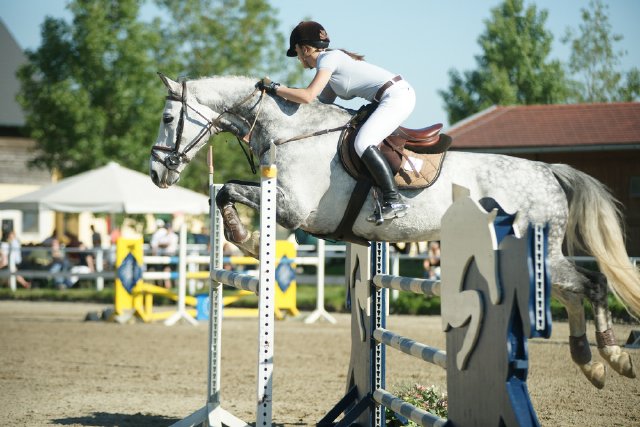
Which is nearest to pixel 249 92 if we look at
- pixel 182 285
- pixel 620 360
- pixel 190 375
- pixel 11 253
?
pixel 620 360

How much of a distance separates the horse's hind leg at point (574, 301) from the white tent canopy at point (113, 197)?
12.4 metres

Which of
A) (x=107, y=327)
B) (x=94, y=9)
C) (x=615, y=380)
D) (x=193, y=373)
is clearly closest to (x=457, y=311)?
(x=615, y=380)

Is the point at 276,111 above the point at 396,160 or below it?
above

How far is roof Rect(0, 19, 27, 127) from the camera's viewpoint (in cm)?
3334

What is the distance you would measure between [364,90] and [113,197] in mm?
12206

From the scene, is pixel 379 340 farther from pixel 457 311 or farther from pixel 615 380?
pixel 615 380

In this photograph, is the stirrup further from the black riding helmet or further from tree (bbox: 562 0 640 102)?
tree (bbox: 562 0 640 102)

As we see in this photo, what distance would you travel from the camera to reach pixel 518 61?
31359mm

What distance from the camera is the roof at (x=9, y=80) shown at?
109 feet

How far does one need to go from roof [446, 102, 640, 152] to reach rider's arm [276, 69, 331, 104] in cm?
1430

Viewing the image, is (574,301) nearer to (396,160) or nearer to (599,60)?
(396,160)

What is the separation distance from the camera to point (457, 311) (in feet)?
9.45

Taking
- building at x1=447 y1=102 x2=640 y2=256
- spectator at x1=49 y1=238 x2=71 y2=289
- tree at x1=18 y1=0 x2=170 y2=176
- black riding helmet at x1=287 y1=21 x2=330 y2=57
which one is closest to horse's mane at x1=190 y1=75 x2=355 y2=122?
black riding helmet at x1=287 y1=21 x2=330 y2=57

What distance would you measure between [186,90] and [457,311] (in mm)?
2396
